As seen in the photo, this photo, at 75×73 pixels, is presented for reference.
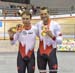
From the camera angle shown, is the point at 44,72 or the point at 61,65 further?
the point at 61,65

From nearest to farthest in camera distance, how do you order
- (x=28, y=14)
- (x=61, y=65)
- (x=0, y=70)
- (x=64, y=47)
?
(x=28, y=14)
(x=0, y=70)
(x=61, y=65)
(x=64, y=47)

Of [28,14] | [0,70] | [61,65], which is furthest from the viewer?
[61,65]

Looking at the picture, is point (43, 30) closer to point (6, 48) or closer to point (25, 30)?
point (25, 30)

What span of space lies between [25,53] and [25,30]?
0.39 meters

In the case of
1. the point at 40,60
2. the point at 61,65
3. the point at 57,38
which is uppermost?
the point at 57,38

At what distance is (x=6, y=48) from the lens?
15.2 m

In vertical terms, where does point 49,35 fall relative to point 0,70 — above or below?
above

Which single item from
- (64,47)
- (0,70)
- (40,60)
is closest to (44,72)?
(40,60)

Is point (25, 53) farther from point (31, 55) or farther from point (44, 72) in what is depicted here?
point (44, 72)

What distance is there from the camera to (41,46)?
18.5 feet

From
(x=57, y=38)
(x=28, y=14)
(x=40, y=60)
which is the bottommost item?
(x=40, y=60)

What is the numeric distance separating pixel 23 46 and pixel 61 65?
5004 mm

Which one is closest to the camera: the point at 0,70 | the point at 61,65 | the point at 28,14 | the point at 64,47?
the point at 28,14

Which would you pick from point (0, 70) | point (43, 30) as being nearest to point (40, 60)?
point (43, 30)
